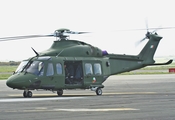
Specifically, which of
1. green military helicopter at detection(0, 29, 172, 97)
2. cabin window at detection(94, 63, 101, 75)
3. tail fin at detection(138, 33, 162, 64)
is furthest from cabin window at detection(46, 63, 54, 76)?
tail fin at detection(138, 33, 162, 64)

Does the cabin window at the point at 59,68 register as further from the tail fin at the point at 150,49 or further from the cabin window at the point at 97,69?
the tail fin at the point at 150,49

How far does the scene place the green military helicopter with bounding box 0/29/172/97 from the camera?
2925cm

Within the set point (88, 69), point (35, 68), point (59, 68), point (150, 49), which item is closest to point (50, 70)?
point (59, 68)

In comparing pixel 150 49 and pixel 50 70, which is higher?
pixel 150 49

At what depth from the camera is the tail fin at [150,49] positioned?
37.3 m

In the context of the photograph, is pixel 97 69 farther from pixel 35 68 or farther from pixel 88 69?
pixel 35 68

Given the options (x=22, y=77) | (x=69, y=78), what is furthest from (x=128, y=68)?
(x=22, y=77)

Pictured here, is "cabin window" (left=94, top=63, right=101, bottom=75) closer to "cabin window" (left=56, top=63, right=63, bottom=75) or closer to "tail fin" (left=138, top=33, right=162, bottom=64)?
"cabin window" (left=56, top=63, right=63, bottom=75)

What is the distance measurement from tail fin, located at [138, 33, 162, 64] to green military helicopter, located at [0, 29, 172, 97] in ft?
7.36

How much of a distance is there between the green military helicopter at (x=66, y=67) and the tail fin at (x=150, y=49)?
2243mm

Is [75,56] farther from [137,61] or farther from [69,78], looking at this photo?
[137,61]

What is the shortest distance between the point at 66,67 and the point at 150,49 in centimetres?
896

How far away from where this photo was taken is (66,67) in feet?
103

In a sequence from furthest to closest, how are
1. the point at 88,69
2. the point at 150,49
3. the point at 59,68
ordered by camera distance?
the point at 150,49 < the point at 88,69 < the point at 59,68
